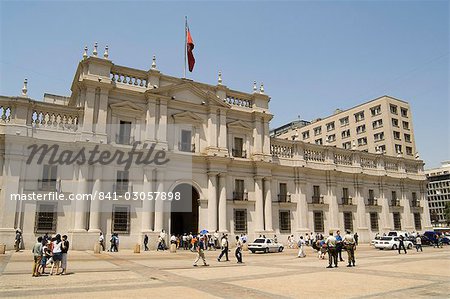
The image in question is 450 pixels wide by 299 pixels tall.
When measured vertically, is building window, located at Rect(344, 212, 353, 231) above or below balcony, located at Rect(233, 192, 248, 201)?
below

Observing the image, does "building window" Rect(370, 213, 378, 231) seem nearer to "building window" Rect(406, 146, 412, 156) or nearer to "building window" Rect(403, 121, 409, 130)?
"building window" Rect(406, 146, 412, 156)

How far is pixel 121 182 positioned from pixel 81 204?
147 inches

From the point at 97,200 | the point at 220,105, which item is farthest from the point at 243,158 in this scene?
the point at 97,200

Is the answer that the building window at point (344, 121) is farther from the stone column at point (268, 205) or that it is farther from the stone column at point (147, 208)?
the stone column at point (147, 208)

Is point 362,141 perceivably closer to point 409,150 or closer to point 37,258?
point 409,150

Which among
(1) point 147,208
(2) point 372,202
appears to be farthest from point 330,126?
(1) point 147,208

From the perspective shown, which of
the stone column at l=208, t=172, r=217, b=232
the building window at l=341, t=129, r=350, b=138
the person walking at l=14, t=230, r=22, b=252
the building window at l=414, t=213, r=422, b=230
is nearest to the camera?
the person walking at l=14, t=230, r=22, b=252

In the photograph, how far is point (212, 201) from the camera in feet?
109

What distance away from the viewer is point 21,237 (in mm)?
25359

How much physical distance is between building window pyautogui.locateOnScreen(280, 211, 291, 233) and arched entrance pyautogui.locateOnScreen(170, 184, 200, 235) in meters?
9.22

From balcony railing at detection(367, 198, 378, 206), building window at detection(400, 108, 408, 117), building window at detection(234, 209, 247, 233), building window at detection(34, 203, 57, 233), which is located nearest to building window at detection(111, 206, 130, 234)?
building window at detection(34, 203, 57, 233)

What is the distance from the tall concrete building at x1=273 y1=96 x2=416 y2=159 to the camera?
64312mm

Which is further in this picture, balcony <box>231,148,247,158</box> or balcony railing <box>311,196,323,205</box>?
balcony railing <box>311,196,323,205</box>

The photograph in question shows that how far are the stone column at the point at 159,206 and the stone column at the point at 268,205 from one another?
36.2 ft
